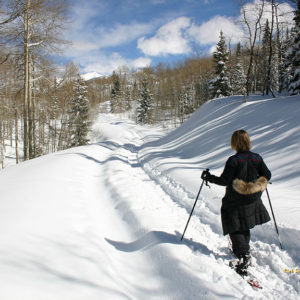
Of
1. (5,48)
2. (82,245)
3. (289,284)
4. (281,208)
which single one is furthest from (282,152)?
(5,48)

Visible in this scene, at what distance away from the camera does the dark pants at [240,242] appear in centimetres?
289

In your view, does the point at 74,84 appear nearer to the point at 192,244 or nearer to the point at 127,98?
the point at 192,244

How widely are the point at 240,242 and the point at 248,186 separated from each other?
87cm

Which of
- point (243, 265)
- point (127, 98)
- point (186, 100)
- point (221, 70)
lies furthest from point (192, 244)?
point (127, 98)

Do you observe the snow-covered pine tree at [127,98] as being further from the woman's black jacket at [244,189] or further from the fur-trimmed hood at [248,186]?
the fur-trimmed hood at [248,186]

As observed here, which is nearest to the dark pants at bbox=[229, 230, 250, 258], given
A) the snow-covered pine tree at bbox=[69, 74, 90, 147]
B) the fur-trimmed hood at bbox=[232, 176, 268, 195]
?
the fur-trimmed hood at bbox=[232, 176, 268, 195]

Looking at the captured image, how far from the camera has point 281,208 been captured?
425cm

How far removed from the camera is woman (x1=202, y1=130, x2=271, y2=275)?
2.78 metres

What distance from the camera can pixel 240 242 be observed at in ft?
9.53

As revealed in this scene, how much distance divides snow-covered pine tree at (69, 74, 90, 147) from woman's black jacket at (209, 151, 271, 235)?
22.9 meters

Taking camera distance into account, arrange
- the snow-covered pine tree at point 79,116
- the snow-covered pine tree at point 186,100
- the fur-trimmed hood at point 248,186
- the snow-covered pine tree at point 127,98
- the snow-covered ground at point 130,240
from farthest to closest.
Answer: the snow-covered pine tree at point 127,98 → the snow-covered pine tree at point 186,100 → the snow-covered pine tree at point 79,116 → the fur-trimmed hood at point 248,186 → the snow-covered ground at point 130,240

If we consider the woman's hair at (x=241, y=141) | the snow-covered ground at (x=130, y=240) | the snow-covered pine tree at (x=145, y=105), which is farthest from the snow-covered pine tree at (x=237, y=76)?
the woman's hair at (x=241, y=141)

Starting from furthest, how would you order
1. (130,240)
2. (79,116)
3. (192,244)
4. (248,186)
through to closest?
(79,116) < (130,240) < (192,244) < (248,186)

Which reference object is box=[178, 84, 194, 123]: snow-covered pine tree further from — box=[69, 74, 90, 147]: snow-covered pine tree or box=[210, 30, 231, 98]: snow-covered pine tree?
box=[69, 74, 90, 147]: snow-covered pine tree
